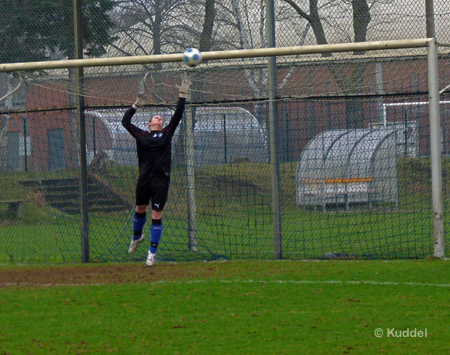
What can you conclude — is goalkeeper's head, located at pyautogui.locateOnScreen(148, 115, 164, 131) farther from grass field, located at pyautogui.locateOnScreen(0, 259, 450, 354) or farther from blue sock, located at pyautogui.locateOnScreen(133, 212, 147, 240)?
grass field, located at pyautogui.locateOnScreen(0, 259, 450, 354)

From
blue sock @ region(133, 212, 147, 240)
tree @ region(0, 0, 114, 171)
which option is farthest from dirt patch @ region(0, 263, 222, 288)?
tree @ region(0, 0, 114, 171)

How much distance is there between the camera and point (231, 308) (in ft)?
19.3

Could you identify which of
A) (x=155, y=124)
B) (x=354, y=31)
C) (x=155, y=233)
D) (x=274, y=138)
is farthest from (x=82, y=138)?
(x=354, y=31)

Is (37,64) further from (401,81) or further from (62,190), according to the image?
(401,81)

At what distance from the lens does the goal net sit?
29.5 ft

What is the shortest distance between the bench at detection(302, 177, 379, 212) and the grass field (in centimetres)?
279

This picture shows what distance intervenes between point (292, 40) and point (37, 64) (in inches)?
147

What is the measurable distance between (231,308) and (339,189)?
6.46 m

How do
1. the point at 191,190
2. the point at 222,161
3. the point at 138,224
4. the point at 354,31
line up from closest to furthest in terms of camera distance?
the point at 138,224
the point at 354,31
the point at 191,190
the point at 222,161

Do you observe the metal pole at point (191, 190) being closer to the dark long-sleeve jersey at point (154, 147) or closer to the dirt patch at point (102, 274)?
the dirt patch at point (102, 274)

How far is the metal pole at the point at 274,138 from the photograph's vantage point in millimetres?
8773

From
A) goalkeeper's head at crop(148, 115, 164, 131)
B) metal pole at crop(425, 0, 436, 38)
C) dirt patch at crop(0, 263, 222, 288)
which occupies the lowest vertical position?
dirt patch at crop(0, 263, 222, 288)

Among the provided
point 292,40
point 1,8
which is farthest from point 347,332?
point 1,8

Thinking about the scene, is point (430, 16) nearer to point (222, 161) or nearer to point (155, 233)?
point (222, 161)
